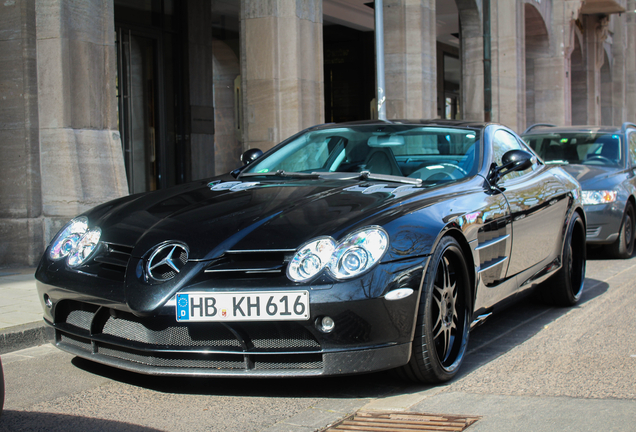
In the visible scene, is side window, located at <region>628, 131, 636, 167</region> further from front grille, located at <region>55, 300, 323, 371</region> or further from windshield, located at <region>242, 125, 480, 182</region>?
front grille, located at <region>55, 300, 323, 371</region>

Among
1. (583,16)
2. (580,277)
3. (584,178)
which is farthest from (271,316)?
(583,16)

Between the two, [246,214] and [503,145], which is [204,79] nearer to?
[503,145]

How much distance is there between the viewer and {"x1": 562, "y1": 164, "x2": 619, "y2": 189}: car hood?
30.3 feet

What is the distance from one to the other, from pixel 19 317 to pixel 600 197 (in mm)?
6559

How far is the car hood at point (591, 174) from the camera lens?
364 inches

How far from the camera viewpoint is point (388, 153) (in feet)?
16.4

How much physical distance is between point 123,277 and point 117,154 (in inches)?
211

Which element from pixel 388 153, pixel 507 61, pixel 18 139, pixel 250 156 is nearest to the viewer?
pixel 388 153

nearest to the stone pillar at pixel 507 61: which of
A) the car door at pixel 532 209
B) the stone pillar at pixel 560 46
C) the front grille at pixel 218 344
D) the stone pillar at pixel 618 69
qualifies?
the stone pillar at pixel 560 46

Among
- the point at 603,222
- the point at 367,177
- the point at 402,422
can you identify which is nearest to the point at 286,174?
the point at 367,177

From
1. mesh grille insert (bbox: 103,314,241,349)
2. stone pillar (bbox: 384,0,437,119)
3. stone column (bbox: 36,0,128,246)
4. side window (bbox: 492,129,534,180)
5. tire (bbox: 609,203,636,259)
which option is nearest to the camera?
mesh grille insert (bbox: 103,314,241,349)

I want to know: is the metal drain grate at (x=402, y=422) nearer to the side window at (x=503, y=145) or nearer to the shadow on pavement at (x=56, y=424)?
the shadow on pavement at (x=56, y=424)

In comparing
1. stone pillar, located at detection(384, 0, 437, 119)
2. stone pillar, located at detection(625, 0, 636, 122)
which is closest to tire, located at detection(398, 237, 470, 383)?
stone pillar, located at detection(384, 0, 437, 119)

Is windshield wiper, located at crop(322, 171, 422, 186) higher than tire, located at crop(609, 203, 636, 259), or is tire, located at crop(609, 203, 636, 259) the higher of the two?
windshield wiper, located at crop(322, 171, 422, 186)
